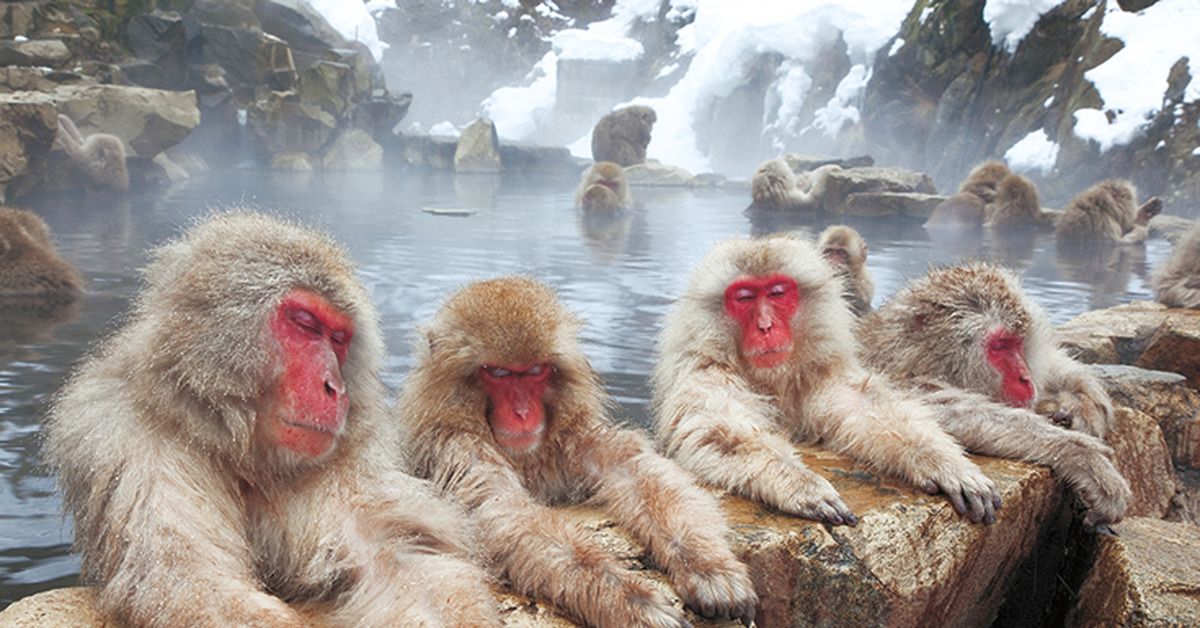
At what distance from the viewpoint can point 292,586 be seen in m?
1.88

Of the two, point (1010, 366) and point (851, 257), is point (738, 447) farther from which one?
point (851, 257)

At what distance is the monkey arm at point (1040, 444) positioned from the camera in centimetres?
261

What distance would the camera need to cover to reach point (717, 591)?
192 centimetres

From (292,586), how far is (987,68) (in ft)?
64.3

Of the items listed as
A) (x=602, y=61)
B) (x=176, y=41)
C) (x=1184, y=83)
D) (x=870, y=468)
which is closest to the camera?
(x=870, y=468)

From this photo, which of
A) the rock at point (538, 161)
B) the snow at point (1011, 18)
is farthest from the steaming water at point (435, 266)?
the rock at point (538, 161)

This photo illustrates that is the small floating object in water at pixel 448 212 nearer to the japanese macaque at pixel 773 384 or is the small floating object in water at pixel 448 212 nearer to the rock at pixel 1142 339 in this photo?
the rock at pixel 1142 339

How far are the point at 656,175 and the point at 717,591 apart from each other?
22536 millimetres

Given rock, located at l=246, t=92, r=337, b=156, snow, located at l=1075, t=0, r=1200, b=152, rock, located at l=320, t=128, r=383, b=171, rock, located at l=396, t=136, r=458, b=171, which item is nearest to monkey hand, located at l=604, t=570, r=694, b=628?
snow, located at l=1075, t=0, r=1200, b=152

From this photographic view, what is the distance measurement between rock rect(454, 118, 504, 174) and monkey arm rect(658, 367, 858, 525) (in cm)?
2461

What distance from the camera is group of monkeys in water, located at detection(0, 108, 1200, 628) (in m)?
1.69

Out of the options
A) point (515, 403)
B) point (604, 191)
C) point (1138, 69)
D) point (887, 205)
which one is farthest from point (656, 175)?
point (515, 403)

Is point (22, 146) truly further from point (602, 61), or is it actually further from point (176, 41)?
point (602, 61)

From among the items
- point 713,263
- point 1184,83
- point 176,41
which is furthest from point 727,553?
point 176,41
